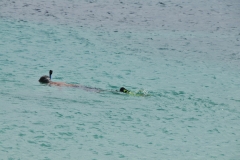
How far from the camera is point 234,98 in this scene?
19.4 metres

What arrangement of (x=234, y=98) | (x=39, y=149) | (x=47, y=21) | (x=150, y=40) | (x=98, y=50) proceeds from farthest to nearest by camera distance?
(x=47, y=21)
(x=150, y=40)
(x=98, y=50)
(x=234, y=98)
(x=39, y=149)

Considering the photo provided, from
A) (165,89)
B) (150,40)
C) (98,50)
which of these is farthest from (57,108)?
(150,40)

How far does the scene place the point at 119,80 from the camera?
68.7 feet

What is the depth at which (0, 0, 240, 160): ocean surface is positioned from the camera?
15164 mm

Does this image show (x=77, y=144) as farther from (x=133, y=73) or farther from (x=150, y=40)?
(x=150, y=40)

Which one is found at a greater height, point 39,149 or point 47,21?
point 47,21

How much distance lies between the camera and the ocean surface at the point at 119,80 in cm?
1516

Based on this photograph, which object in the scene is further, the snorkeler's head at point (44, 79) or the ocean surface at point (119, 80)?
the snorkeler's head at point (44, 79)

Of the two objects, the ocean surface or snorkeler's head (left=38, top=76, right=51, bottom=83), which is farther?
snorkeler's head (left=38, top=76, right=51, bottom=83)

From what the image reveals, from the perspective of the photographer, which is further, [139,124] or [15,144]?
[139,124]

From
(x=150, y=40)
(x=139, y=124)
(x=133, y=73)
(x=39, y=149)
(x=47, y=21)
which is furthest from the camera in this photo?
(x=47, y=21)

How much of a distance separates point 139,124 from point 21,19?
1501 centimetres

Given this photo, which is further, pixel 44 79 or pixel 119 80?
pixel 119 80

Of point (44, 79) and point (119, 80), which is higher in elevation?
point (44, 79)
